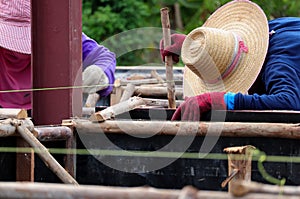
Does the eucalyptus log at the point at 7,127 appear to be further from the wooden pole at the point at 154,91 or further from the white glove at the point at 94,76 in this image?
the wooden pole at the point at 154,91

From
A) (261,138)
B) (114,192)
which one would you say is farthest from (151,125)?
(114,192)

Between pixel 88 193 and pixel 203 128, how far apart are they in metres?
1.94

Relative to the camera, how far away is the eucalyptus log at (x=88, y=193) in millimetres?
2801

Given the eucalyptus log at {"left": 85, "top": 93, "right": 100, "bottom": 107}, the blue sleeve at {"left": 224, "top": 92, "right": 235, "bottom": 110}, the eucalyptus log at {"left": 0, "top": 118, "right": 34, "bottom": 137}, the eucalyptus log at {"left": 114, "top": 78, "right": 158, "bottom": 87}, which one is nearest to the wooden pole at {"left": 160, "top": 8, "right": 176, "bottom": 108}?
the blue sleeve at {"left": 224, "top": 92, "right": 235, "bottom": 110}

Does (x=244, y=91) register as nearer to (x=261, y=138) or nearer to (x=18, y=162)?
(x=261, y=138)

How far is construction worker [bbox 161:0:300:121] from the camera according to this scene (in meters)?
5.02

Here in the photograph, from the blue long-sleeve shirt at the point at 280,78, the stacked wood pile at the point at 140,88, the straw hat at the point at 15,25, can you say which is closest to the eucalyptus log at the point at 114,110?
the blue long-sleeve shirt at the point at 280,78

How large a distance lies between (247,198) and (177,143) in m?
2.09

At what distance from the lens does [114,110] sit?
518 cm

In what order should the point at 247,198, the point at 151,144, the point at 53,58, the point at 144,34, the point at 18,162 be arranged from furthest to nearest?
the point at 144,34 → the point at 53,58 → the point at 151,144 → the point at 18,162 → the point at 247,198

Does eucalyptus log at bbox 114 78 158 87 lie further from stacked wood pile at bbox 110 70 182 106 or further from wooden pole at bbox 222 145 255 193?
wooden pole at bbox 222 145 255 193

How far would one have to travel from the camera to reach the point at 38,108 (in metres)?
5.40

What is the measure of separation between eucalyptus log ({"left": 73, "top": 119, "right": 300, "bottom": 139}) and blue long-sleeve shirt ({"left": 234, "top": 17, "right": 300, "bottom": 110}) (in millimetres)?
323

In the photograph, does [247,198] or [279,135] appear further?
[279,135]
